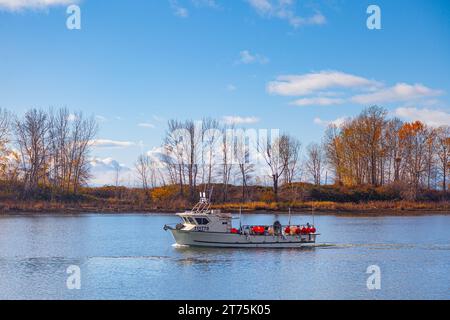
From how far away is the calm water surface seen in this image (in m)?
35.8

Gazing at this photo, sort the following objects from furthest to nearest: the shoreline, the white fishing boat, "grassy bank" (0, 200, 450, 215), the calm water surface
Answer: "grassy bank" (0, 200, 450, 215) → the shoreline → the white fishing boat → the calm water surface

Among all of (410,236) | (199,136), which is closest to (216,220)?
(410,236)

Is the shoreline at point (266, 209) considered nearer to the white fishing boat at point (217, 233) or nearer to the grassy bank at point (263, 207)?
the grassy bank at point (263, 207)

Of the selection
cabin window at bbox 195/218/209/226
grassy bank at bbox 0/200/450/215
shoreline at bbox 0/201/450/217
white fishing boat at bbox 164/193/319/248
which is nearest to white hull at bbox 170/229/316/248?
white fishing boat at bbox 164/193/319/248

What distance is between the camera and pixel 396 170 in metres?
121

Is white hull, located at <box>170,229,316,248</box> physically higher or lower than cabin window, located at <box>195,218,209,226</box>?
lower

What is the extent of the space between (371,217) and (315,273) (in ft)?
183

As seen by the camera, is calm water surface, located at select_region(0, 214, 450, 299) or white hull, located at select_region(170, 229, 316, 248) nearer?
calm water surface, located at select_region(0, 214, 450, 299)

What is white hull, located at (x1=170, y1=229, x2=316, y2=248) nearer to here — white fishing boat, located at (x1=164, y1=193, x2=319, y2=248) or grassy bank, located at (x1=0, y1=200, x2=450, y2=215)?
white fishing boat, located at (x1=164, y1=193, x2=319, y2=248)

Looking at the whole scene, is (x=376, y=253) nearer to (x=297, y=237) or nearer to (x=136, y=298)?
(x=297, y=237)

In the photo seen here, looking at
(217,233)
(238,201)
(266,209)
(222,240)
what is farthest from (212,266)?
(238,201)

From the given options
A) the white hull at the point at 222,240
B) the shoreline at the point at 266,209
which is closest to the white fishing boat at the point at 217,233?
the white hull at the point at 222,240

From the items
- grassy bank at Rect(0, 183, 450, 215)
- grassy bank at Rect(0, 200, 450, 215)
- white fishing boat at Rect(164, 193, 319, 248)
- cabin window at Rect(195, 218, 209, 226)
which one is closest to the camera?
white fishing boat at Rect(164, 193, 319, 248)

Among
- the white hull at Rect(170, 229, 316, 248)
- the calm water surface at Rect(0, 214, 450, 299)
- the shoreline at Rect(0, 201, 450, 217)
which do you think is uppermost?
the shoreline at Rect(0, 201, 450, 217)
